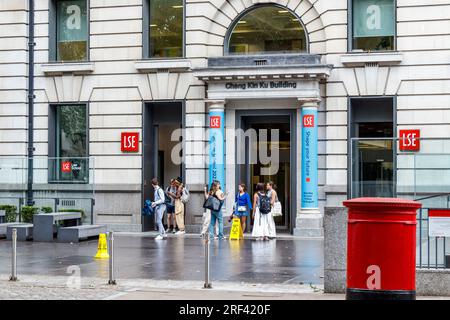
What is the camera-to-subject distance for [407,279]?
1048 centimetres

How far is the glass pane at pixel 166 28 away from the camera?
32.2 m

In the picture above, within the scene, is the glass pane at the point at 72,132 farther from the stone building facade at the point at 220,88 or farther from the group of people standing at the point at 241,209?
the group of people standing at the point at 241,209

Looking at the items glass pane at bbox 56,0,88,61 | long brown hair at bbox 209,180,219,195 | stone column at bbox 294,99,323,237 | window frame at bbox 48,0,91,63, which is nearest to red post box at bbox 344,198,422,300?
long brown hair at bbox 209,180,219,195

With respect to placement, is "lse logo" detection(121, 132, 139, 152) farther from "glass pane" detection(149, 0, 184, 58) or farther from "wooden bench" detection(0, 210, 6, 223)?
"wooden bench" detection(0, 210, 6, 223)

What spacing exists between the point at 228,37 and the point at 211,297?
18961 mm

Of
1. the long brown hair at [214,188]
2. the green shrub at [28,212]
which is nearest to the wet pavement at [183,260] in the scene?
the long brown hair at [214,188]

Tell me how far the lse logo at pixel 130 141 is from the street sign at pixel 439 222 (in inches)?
739

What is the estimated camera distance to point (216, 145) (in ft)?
102

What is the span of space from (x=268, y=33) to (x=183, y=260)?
1274 cm

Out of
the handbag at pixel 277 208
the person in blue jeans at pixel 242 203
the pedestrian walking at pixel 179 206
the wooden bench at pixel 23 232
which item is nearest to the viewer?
the wooden bench at pixel 23 232

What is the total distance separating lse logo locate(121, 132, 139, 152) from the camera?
32.0 m

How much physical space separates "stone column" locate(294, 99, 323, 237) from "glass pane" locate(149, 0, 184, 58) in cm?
535
